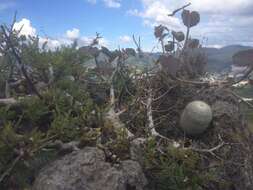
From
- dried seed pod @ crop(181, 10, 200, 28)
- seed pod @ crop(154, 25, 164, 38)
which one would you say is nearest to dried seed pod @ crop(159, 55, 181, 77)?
dried seed pod @ crop(181, 10, 200, 28)

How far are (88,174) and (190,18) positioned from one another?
2845 mm

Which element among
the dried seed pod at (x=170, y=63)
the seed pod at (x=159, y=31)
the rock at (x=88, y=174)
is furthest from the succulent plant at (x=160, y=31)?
the rock at (x=88, y=174)

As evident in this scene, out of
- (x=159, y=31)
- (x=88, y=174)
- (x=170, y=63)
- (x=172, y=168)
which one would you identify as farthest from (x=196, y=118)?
A: (x=159, y=31)

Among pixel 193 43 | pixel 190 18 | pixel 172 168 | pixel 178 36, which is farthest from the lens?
pixel 193 43

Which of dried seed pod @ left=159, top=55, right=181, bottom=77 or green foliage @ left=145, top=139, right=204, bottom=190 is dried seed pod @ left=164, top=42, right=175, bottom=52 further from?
green foliage @ left=145, top=139, right=204, bottom=190

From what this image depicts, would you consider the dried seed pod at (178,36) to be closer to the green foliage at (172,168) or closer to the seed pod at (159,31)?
the seed pod at (159,31)

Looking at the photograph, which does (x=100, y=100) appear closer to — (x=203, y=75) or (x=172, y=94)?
(x=172, y=94)

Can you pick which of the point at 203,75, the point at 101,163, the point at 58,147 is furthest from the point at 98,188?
the point at 203,75

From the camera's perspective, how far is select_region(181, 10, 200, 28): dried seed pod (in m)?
5.43

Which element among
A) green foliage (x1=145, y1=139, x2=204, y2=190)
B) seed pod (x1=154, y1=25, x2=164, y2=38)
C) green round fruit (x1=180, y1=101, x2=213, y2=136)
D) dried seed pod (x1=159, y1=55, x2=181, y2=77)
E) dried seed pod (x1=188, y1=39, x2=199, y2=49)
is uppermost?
seed pod (x1=154, y1=25, x2=164, y2=38)

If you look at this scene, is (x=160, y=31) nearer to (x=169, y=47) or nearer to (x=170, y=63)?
(x=169, y=47)

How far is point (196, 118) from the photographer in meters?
4.52

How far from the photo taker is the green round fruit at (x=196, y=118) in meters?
4.55

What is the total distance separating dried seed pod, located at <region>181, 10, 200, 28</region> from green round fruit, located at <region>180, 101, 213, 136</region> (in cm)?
133
